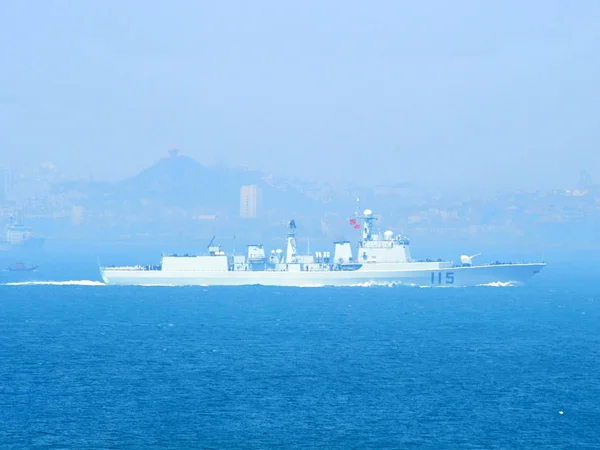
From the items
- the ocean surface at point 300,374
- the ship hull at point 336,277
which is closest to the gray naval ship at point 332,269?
the ship hull at point 336,277

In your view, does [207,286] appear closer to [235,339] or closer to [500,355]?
[235,339]

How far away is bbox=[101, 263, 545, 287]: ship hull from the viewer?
378 ft

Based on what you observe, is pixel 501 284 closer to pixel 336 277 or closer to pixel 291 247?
pixel 336 277

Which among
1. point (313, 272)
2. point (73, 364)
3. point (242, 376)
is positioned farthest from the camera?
point (313, 272)

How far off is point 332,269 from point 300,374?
58.4 m

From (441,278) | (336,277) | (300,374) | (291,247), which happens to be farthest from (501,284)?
(300,374)

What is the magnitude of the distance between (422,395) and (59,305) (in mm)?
59127

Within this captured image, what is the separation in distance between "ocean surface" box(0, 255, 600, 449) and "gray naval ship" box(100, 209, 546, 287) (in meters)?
11.3

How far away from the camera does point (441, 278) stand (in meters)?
116

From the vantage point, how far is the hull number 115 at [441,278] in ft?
378

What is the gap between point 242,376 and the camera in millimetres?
59312

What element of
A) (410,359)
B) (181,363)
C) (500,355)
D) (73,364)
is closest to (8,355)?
(73,364)

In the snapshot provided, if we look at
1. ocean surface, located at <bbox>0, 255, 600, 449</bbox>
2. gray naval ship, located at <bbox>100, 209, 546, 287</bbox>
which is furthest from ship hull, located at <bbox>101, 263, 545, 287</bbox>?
ocean surface, located at <bbox>0, 255, 600, 449</bbox>

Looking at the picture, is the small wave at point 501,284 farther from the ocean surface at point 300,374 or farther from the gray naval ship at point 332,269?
the ocean surface at point 300,374
